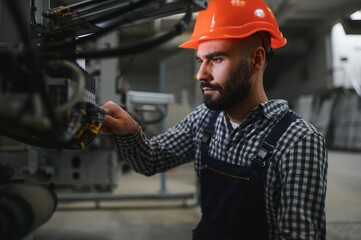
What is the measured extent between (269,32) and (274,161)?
0.42 m

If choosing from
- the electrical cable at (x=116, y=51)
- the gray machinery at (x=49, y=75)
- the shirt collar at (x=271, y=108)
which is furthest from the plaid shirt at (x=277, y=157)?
the electrical cable at (x=116, y=51)

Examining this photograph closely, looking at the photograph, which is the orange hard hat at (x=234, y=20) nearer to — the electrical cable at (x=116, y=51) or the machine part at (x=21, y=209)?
the electrical cable at (x=116, y=51)

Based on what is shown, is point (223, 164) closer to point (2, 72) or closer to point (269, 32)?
point (269, 32)

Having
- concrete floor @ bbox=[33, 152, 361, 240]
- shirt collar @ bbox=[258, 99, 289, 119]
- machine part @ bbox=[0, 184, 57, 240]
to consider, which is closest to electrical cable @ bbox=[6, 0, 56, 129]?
machine part @ bbox=[0, 184, 57, 240]

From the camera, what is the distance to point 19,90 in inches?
18.8

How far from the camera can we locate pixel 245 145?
904 millimetres

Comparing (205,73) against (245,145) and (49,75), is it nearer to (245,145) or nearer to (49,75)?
(245,145)

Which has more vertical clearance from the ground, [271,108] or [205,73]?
[205,73]

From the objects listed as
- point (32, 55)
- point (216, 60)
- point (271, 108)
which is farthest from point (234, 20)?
point (32, 55)

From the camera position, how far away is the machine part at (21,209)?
46 centimetres

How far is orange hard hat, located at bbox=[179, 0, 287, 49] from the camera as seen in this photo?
905 mm

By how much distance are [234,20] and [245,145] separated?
37 cm

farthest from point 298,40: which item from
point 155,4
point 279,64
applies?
point 155,4

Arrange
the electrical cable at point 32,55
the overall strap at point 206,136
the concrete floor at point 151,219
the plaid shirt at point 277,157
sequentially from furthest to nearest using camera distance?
the concrete floor at point 151,219 → the overall strap at point 206,136 → the plaid shirt at point 277,157 → the electrical cable at point 32,55
